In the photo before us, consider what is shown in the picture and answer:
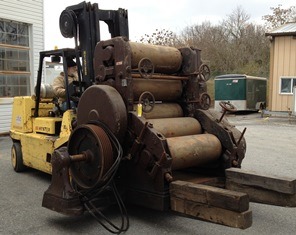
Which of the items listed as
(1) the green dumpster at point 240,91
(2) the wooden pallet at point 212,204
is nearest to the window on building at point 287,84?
(1) the green dumpster at point 240,91

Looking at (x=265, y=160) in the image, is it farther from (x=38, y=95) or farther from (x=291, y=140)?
(x=38, y=95)

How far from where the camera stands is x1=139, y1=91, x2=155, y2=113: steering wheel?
497cm

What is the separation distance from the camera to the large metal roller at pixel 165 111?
5.24m

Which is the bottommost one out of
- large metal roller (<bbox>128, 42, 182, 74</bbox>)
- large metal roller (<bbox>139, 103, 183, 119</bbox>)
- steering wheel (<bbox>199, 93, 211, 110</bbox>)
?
large metal roller (<bbox>139, 103, 183, 119</bbox>)

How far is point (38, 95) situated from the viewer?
7152 millimetres

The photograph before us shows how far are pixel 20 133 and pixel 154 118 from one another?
328 centimetres

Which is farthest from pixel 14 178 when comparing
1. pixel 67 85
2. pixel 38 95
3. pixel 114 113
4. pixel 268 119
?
pixel 268 119

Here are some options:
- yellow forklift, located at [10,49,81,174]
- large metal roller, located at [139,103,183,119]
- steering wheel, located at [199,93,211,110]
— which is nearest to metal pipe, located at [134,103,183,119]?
large metal roller, located at [139,103,183,119]

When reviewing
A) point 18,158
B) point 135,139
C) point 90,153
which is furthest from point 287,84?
point 90,153

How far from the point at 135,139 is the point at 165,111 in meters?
0.97

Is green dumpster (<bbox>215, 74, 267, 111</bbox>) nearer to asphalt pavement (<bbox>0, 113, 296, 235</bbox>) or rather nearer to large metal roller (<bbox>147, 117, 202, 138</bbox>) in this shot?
asphalt pavement (<bbox>0, 113, 296, 235</bbox>)

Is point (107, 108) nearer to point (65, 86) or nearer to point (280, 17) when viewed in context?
point (65, 86)

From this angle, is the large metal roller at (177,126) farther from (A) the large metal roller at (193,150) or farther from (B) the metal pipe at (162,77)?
(B) the metal pipe at (162,77)

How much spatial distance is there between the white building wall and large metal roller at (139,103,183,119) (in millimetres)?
9240
